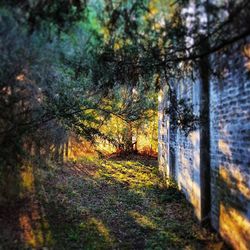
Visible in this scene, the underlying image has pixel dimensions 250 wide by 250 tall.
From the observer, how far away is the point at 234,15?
3.68 metres

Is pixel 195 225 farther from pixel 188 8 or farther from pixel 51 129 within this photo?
pixel 188 8

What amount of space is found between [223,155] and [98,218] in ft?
12.5

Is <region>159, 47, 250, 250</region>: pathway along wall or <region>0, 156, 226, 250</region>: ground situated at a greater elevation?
<region>159, 47, 250, 250</region>: pathway along wall

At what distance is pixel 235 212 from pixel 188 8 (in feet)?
14.0

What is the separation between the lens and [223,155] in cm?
758

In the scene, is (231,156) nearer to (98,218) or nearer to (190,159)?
(190,159)

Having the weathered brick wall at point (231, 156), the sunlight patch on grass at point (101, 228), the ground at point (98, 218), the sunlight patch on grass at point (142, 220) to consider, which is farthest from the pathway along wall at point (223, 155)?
the sunlight patch on grass at point (101, 228)

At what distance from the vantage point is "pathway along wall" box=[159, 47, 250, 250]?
635 cm

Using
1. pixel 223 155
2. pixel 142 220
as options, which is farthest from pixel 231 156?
pixel 142 220

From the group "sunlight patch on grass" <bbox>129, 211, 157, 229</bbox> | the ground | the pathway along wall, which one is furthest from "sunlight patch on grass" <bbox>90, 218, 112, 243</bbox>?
the pathway along wall

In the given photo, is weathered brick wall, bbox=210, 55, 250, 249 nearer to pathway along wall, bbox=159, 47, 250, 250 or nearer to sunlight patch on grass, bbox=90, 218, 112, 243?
pathway along wall, bbox=159, 47, 250, 250

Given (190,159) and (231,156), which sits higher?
(231,156)

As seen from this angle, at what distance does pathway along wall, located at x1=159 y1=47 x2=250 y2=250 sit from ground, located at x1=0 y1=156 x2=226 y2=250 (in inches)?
25.0

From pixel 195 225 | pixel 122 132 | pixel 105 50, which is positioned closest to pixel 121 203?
pixel 195 225
